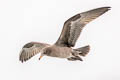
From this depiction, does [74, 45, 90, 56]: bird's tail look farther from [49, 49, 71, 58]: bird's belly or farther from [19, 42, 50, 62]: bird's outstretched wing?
[19, 42, 50, 62]: bird's outstretched wing

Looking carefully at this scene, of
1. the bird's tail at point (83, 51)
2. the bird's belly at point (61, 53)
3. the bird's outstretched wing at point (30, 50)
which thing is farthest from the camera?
the bird's outstretched wing at point (30, 50)

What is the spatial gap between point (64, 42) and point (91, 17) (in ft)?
3.26

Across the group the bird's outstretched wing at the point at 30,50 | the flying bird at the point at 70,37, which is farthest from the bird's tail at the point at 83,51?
the bird's outstretched wing at the point at 30,50

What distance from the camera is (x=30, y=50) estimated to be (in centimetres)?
1377

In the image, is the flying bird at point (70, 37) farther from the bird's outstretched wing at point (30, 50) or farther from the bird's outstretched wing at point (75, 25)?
the bird's outstretched wing at point (30, 50)

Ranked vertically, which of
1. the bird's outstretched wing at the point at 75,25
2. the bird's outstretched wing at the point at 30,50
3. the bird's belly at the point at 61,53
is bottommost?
the bird's outstretched wing at the point at 30,50

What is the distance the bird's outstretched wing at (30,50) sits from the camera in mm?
13594

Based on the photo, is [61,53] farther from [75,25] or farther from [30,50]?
[30,50]

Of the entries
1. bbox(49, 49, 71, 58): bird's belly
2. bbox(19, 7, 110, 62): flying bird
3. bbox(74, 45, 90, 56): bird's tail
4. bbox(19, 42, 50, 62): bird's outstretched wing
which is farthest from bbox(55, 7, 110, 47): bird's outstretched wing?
bbox(19, 42, 50, 62): bird's outstretched wing

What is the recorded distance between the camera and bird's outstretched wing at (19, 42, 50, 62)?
13594 mm

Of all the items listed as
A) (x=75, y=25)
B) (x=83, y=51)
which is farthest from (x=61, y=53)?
(x=83, y=51)

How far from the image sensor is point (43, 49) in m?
13.0

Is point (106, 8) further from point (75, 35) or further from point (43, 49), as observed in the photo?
point (43, 49)

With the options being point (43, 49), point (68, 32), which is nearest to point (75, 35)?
point (68, 32)
